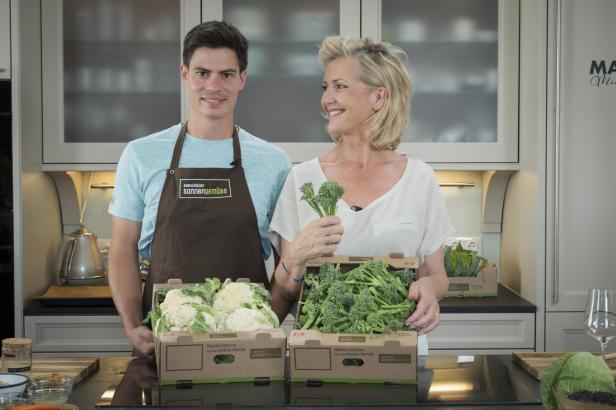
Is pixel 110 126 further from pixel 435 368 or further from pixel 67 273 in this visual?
pixel 435 368

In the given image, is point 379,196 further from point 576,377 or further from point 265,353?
point 576,377

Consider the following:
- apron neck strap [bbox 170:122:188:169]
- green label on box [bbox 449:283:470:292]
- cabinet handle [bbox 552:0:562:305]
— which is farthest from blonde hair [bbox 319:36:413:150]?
green label on box [bbox 449:283:470:292]

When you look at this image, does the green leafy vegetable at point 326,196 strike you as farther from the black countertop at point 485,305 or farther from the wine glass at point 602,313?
the black countertop at point 485,305

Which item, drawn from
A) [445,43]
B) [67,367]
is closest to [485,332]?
[445,43]

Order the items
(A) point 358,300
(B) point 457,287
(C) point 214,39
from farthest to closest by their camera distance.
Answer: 1. (B) point 457,287
2. (C) point 214,39
3. (A) point 358,300

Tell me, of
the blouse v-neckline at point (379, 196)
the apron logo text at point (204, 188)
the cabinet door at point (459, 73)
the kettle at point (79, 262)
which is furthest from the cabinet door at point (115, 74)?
the blouse v-neckline at point (379, 196)

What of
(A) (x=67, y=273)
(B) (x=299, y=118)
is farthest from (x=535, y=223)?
(A) (x=67, y=273)

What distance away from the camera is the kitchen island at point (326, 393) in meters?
1.79

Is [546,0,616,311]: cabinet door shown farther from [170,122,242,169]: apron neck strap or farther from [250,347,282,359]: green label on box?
[250,347,282,359]: green label on box

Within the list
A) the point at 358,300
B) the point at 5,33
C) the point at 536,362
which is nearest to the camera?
the point at 358,300

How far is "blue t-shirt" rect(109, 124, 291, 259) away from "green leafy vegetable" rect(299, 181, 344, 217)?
57cm

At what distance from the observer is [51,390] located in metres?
1.87

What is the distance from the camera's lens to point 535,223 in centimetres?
377

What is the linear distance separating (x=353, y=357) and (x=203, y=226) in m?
0.97
